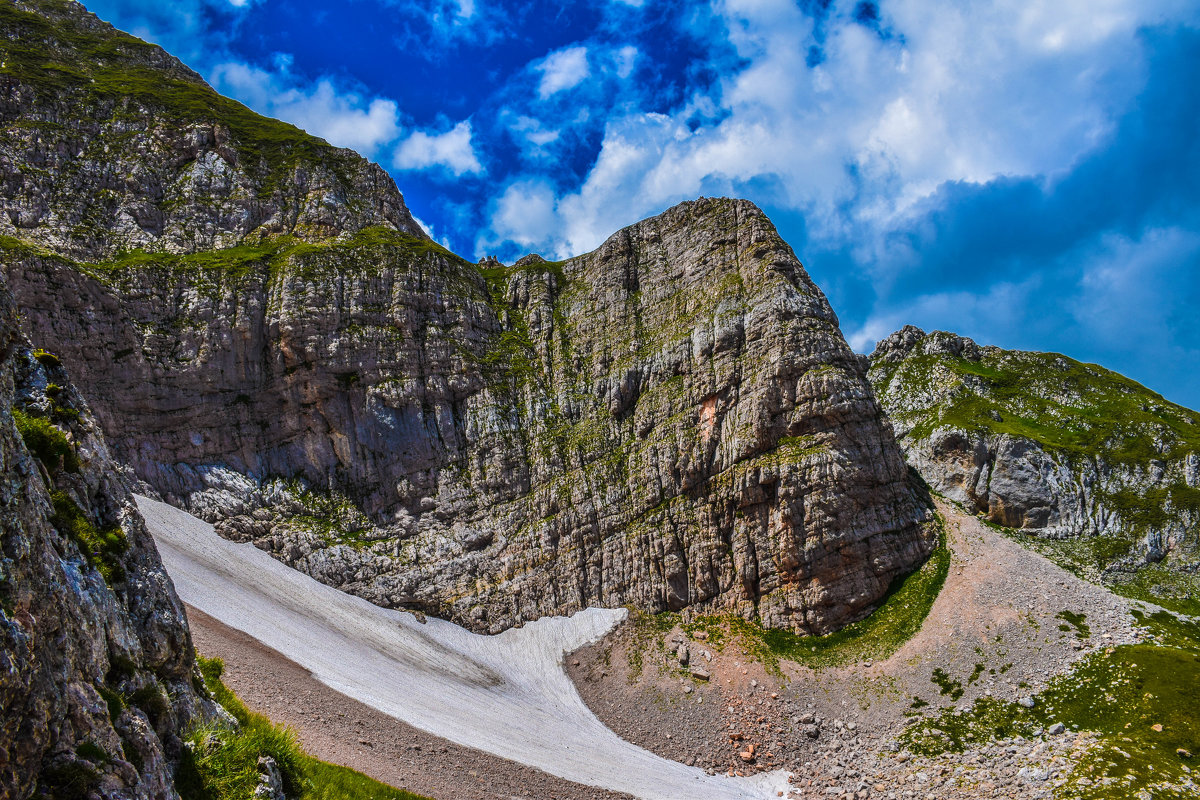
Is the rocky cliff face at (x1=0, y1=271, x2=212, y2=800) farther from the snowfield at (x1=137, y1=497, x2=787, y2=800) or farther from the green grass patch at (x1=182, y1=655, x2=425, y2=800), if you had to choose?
the snowfield at (x1=137, y1=497, x2=787, y2=800)

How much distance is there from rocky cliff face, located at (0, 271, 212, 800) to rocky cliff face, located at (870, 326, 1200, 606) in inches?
2854

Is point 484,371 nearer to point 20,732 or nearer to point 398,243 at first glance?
point 398,243

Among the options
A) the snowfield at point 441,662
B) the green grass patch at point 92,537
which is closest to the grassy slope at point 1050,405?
the snowfield at point 441,662

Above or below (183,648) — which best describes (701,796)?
below

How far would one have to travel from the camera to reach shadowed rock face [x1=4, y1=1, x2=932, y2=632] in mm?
59062

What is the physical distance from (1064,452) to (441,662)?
70.7m

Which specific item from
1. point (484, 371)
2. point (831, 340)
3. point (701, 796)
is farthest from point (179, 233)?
point (701, 796)

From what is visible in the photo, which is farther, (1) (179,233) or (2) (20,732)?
(1) (179,233)

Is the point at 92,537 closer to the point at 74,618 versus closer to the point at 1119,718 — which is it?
the point at 74,618

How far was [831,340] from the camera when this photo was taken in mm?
63312

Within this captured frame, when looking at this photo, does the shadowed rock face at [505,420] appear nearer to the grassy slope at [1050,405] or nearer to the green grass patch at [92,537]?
the grassy slope at [1050,405]

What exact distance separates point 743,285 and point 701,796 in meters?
51.1

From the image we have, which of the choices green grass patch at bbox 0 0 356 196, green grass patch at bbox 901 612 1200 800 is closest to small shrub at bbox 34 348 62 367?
green grass patch at bbox 901 612 1200 800

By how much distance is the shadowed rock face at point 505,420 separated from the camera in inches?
2325
